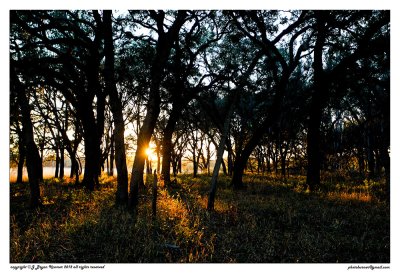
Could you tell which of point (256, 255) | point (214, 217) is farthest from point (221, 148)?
point (256, 255)

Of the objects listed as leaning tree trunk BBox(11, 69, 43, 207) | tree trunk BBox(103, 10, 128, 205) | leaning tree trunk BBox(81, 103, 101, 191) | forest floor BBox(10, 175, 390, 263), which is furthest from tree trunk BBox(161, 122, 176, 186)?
leaning tree trunk BBox(11, 69, 43, 207)

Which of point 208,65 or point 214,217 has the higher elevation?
point 208,65

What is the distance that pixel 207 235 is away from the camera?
6.50 meters

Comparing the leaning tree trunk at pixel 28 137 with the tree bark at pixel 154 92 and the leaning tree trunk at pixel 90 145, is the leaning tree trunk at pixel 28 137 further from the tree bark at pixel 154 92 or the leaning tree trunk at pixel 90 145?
the leaning tree trunk at pixel 90 145

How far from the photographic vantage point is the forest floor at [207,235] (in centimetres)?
523

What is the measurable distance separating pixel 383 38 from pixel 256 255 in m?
9.64

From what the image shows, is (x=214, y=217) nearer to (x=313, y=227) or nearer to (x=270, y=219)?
(x=270, y=219)

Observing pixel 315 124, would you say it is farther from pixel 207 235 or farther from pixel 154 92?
pixel 207 235

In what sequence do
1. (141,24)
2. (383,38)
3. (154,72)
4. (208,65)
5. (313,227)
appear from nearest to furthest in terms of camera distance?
(313,227) < (154,72) < (383,38) < (141,24) < (208,65)

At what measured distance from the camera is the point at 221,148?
9.70m

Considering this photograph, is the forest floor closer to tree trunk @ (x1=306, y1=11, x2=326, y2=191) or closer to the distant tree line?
the distant tree line

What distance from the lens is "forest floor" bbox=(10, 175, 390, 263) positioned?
17.2ft

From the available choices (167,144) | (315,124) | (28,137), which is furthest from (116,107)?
(315,124)

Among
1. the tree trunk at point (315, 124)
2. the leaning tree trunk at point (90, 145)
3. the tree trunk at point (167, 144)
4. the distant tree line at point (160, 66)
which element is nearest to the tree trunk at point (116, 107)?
the distant tree line at point (160, 66)
